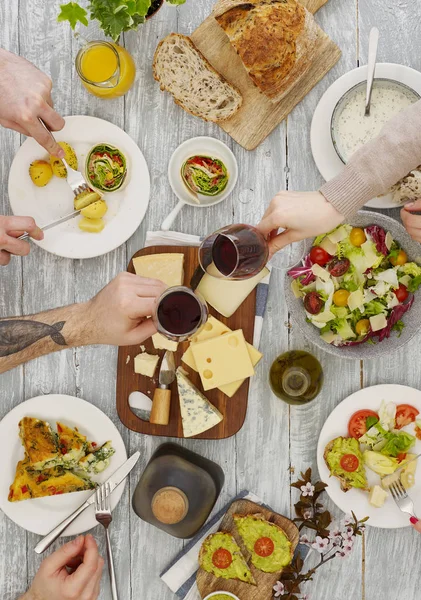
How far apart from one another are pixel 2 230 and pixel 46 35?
0.69 meters

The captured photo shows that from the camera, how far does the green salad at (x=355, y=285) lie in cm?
180

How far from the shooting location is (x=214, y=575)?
6.43 ft

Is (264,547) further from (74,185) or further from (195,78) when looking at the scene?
(195,78)

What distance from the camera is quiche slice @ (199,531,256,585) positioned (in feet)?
6.26

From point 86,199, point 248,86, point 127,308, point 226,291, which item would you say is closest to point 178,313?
point 127,308

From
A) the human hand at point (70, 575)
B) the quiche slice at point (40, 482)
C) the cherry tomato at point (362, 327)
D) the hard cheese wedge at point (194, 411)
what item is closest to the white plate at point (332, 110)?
the cherry tomato at point (362, 327)

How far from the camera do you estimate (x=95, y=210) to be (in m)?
1.87

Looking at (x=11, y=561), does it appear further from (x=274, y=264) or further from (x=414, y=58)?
(x=414, y=58)

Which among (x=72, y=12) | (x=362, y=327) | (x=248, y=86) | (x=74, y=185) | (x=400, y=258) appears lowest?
(x=362, y=327)

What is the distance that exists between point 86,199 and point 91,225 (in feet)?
0.27

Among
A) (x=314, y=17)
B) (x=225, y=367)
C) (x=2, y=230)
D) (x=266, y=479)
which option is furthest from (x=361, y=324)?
(x=2, y=230)

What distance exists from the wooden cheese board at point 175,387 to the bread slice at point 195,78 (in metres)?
0.44

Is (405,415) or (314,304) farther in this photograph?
(405,415)

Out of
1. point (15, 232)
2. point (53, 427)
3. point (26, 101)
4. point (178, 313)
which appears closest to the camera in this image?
point (178, 313)
